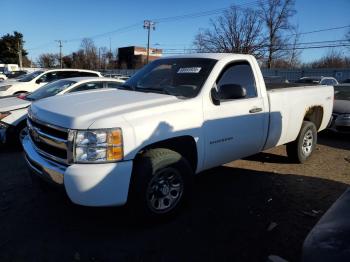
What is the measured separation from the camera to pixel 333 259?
1.68 m

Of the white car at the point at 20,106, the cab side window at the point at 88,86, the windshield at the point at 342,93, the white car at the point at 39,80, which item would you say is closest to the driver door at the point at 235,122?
the white car at the point at 20,106

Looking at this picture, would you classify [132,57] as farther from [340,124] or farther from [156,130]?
[156,130]

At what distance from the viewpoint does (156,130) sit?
3.36m

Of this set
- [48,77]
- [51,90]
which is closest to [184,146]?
[51,90]

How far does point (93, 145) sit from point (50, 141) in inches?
22.5

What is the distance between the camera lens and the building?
259 ft

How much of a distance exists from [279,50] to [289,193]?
4453 cm

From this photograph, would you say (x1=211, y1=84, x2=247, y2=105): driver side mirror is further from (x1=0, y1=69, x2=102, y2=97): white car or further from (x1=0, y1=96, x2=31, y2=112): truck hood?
(x1=0, y1=69, x2=102, y2=97): white car

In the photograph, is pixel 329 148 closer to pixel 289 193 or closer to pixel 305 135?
pixel 305 135

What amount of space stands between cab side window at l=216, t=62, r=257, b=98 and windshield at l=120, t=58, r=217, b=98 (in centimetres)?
28

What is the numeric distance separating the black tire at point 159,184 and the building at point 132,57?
75652 millimetres

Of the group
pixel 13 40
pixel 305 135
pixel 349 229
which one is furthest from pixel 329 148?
pixel 13 40

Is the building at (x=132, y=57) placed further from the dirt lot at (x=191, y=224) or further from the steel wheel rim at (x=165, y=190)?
the steel wheel rim at (x=165, y=190)

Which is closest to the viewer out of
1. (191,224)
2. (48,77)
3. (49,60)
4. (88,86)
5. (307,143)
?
(191,224)
